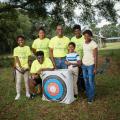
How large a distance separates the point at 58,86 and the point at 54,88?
0.44 feet

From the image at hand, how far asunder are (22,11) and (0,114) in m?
8.84

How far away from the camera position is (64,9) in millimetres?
14789

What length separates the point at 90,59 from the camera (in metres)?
8.33

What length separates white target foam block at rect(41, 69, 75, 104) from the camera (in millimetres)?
8406

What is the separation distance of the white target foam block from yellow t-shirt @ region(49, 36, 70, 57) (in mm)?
528

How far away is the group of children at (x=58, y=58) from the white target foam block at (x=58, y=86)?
0.77ft

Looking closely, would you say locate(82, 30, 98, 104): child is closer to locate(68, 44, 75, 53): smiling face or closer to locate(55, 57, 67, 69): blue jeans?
locate(68, 44, 75, 53): smiling face

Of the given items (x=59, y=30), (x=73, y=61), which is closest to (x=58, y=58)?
(x=73, y=61)

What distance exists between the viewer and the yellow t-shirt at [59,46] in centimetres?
880

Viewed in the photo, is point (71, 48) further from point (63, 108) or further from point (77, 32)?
point (63, 108)

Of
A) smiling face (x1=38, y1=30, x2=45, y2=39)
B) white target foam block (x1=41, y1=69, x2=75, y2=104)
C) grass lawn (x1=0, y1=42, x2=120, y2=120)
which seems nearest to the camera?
grass lawn (x1=0, y1=42, x2=120, y2=120)

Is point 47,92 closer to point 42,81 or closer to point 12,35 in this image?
point 42,81

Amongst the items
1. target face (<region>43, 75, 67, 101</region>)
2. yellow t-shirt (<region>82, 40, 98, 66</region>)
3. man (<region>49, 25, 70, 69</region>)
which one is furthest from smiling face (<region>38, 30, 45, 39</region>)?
yellow t-shirt (<region>82, 40, 98, 66</region>)

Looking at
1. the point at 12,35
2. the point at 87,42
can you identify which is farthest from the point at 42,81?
the point at 12,35
